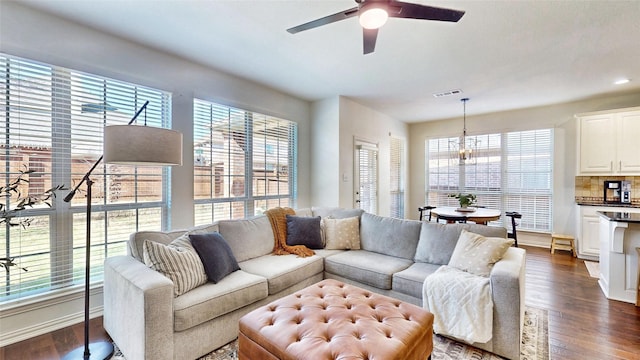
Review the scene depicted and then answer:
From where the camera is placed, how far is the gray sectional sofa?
5.82 feet

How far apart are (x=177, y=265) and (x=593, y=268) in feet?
16.9

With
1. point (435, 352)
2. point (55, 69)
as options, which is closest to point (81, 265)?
point (55, 69)

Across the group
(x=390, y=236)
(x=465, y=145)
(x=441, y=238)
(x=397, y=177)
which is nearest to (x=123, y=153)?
(x=390, y=236)

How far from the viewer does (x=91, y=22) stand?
2.46 metres

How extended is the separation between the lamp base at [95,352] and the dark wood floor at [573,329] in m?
0.11

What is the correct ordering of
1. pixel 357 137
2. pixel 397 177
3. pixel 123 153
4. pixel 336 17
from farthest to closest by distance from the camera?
pixel 397 177, pixel 357 137, pixel 123 153, pixel 336 17

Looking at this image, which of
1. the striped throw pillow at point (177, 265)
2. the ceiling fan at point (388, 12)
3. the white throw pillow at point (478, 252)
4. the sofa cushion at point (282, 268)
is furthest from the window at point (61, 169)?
the white throw pillow at point (478, 252)

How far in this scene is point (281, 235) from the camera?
3186 millimetres

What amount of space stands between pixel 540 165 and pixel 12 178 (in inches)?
282

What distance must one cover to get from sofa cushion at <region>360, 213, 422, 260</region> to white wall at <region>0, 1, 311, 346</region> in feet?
6.70

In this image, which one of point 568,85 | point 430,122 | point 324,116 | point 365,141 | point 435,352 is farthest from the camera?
point 430,122

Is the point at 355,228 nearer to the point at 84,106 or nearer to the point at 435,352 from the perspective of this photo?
the point at 435,352

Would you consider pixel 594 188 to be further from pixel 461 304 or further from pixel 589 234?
pixel 461 304

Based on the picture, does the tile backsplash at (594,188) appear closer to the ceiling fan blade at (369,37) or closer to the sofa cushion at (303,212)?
the sofa cushion at (303,212)
